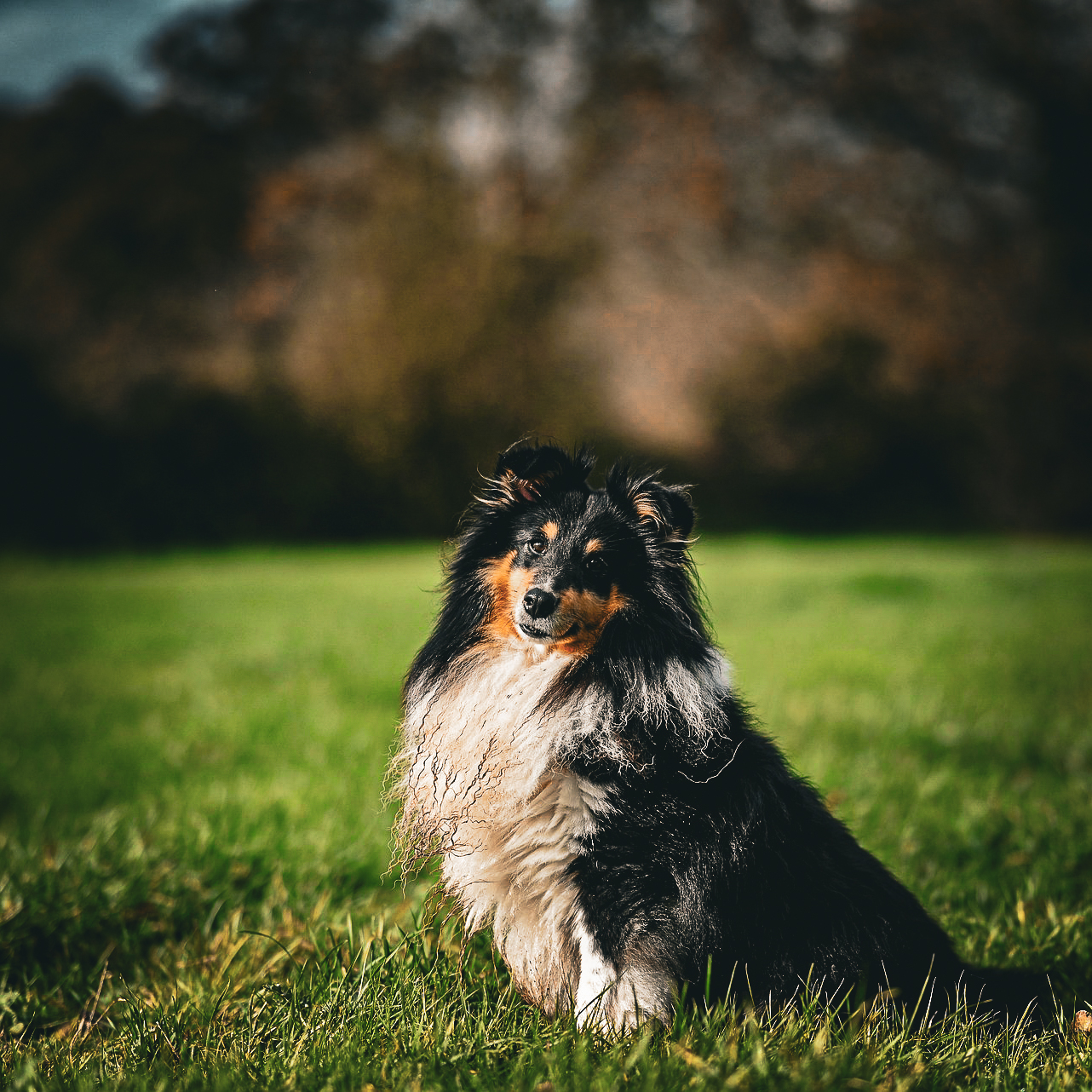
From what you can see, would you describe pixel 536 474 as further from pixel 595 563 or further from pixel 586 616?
pixel 586 616

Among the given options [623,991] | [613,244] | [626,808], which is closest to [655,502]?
[626,808]

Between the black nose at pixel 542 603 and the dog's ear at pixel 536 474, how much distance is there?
17.5 inches

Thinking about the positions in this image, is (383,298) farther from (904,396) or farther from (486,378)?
(904,396)

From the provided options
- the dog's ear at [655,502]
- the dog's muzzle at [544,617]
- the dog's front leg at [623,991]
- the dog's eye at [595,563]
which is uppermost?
the dog's ear at [655,502]

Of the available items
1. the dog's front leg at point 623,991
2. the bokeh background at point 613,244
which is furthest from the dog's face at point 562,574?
the bokeh background at point 613,244

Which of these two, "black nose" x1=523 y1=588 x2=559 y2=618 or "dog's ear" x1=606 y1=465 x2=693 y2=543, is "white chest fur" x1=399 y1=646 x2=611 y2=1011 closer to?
"black nose" x1=523 y1=588 x2=559 y2=618

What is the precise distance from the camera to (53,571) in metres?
15.9

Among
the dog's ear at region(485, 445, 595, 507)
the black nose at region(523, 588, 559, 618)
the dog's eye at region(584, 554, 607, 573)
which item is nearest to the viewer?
the black nose at region(523, 588, 559, 618)

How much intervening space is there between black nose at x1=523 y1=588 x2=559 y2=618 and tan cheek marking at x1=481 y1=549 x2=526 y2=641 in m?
0.15

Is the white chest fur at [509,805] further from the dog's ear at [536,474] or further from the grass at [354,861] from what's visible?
the dog's ear at [536,474]

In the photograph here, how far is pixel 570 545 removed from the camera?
8.27ft

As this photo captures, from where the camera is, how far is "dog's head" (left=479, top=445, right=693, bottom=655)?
2.40 metres

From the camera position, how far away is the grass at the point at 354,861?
80.6 inches

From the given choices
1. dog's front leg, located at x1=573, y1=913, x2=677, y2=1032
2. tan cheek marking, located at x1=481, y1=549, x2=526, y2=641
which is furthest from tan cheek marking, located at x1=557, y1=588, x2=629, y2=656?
dog's front leg, located at x1=573, y1=913, x2=677, y2=1032
